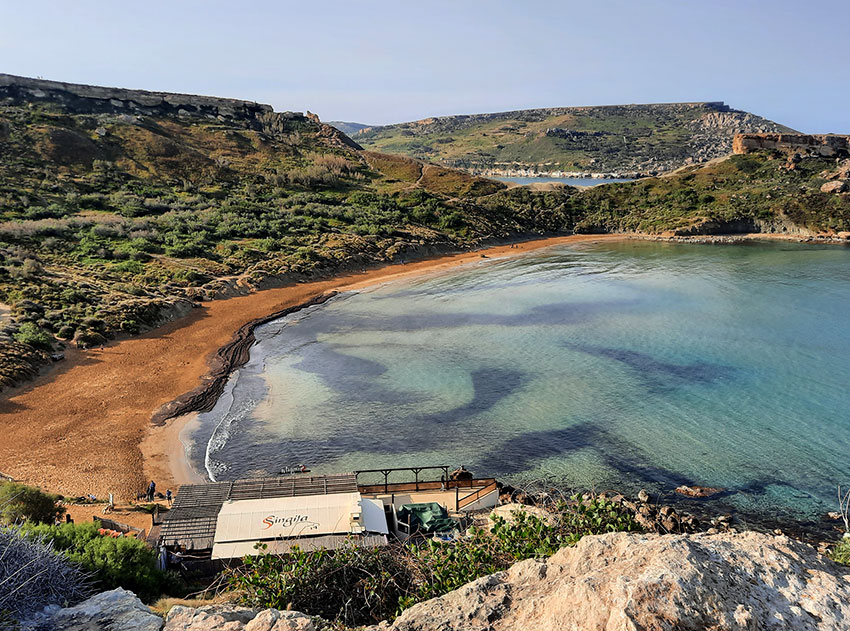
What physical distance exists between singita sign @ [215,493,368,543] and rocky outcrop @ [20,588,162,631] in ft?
20.4

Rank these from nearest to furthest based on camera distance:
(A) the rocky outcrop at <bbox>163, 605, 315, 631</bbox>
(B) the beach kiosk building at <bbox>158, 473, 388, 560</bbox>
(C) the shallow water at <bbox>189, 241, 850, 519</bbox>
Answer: (A) the rocky outcrop at <bbox>163, 605, 315, 631</bbox> → (B) the beach kiosk building at <bbox>158, 473, 388, 560</bbox> → (C) the shallow water at <bbox>189, 241, 850, 519</bbox>

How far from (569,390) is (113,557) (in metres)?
20.5

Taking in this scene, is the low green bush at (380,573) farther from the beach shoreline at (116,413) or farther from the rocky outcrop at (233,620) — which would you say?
the beach shoreline at (116,413)

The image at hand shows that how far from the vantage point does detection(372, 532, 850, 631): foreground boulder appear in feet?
16.4

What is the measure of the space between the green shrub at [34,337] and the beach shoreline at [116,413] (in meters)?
1.57

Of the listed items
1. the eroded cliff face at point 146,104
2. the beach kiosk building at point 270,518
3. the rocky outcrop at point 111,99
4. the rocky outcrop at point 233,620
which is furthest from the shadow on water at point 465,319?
the rocky outcrop at point 111,99

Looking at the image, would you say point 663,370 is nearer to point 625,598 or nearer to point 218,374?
point 218,374

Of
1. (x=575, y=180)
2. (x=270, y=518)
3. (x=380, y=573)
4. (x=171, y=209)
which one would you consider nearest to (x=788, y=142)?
(x=575, y=180)

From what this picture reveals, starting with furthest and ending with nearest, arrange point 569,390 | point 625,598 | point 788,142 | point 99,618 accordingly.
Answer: point 788,142 → point 569,390 → point 99,618 → point 625,598

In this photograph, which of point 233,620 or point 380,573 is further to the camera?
point 380,573

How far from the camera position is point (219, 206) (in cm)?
6644

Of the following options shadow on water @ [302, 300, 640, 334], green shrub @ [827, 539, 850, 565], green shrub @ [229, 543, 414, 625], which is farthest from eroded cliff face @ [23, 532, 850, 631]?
shadow on water @ [302, 300, 640, 334]

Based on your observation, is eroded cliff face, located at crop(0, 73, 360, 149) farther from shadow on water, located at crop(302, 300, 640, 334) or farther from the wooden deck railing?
the wooden deck railing

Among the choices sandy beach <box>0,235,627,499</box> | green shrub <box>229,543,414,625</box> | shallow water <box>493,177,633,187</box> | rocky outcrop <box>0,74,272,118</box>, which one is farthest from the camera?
shallow water <box>493,177,633,187</box>
